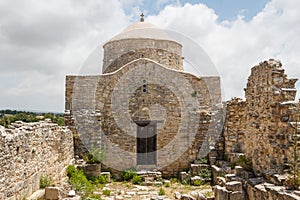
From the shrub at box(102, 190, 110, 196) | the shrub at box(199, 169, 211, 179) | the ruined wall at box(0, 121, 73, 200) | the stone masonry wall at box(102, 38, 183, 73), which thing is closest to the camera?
the ruined wall at box(0, 121, 73, 200)

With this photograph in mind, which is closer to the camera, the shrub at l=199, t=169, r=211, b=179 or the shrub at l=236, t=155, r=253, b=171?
the shrub at l=236, t=155, r=253, b=171

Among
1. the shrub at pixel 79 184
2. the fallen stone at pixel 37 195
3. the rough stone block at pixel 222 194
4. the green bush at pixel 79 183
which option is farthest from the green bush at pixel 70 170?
the rough stone block at pixel 222 194

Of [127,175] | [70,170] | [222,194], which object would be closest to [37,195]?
[70,170]

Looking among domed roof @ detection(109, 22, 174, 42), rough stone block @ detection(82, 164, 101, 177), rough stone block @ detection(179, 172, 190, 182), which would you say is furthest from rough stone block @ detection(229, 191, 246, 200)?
domed roof @ detection(109, 22, 174, 42)

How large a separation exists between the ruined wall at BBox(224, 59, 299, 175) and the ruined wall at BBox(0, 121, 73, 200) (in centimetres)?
487

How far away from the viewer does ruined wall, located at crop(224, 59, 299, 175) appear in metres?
6.05

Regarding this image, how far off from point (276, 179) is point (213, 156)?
6736mm

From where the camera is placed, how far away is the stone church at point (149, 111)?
12.8 meters

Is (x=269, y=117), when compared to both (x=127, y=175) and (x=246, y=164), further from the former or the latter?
(x=127, y=175)

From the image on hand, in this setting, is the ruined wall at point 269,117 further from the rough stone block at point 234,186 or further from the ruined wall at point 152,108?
the ruined wall at point 152,108

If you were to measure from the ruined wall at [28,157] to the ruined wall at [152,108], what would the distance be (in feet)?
9.75

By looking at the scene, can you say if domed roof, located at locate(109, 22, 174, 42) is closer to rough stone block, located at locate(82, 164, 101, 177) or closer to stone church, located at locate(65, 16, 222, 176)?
stone church, located at locate(65, 16, 222, 176)

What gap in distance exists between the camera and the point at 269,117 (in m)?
6.44

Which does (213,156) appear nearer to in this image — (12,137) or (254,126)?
(254,126)
